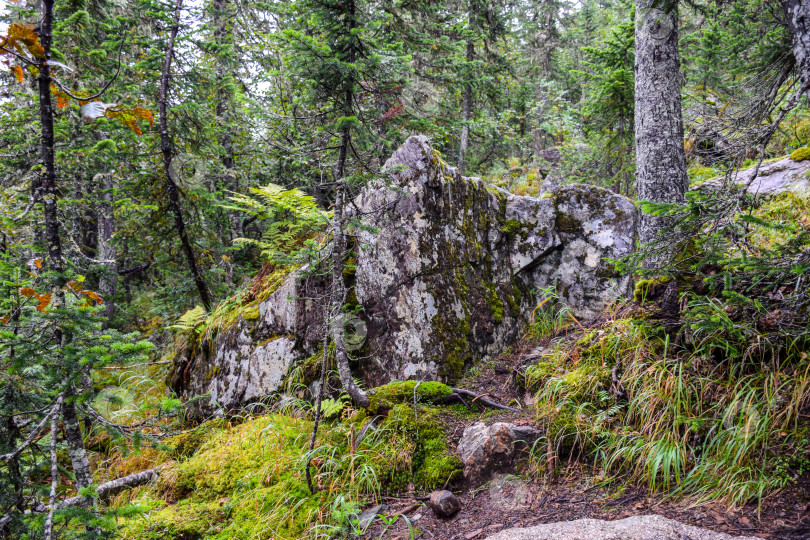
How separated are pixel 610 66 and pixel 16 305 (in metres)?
10.0

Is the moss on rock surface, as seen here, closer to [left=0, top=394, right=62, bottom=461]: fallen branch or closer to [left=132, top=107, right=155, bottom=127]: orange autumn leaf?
[left=0, top=394, right=62, bottom=461]: fallen branch

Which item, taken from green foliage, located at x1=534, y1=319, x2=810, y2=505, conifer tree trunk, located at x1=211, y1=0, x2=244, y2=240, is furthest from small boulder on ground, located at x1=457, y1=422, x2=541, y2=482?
conifer tree trunk, located at x1=211, y1=0, x2=244, y2=240

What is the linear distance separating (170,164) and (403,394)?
20.8ft

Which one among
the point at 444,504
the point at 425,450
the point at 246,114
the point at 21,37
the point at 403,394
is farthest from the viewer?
the point at 246,114

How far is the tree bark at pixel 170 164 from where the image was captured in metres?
6.70

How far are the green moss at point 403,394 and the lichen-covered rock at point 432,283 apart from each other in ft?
2.10

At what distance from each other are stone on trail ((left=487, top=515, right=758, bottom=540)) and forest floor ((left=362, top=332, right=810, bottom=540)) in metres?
0.10

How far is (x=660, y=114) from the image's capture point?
472cm

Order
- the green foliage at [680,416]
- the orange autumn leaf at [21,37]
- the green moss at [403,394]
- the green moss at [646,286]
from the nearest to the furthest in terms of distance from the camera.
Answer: the orange autumn leaf at [21,37]
the green foliage at [680,416]
the green moss at [646,286]
the green moss at [403,394]

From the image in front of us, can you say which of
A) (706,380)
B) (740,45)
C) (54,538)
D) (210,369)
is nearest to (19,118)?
(210,369)

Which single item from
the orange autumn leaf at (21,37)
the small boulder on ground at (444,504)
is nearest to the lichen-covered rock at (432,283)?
the small boulder on ground at (444,504)

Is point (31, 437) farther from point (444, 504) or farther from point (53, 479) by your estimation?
point (444, 504)

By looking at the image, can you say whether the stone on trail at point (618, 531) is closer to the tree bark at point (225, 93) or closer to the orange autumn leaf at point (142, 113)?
the orange autumn leaf at point (142, 113)

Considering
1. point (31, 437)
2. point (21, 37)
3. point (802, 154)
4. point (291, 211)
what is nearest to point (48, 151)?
point (21, 37)
